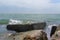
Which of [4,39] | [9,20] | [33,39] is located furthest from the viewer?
[9,20]

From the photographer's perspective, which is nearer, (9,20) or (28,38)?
(28,38)

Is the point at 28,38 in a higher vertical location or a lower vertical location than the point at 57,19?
higher

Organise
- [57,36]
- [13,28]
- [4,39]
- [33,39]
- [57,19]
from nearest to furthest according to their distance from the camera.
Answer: [33,39] → [57,36] → [4,39] → [13,28] → [57,19]

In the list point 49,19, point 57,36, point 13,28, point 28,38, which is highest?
point 28,38

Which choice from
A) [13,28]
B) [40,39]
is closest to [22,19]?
[13,28]

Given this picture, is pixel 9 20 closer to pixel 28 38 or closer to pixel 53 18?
pixel 53 18

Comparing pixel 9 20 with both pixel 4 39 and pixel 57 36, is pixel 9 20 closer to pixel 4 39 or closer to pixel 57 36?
pixel 4 39

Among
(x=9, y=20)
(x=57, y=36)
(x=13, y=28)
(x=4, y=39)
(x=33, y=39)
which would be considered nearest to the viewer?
(x=33, y=39)

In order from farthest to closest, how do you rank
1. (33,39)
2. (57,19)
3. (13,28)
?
(57,19), (13,28), (33,39)

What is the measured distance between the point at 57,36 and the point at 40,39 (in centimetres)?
102

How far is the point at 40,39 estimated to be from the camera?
11.8 feet

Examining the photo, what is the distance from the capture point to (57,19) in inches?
436

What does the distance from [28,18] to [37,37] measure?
7332 mm

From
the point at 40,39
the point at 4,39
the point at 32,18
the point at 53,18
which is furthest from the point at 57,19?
the point at 40,39
